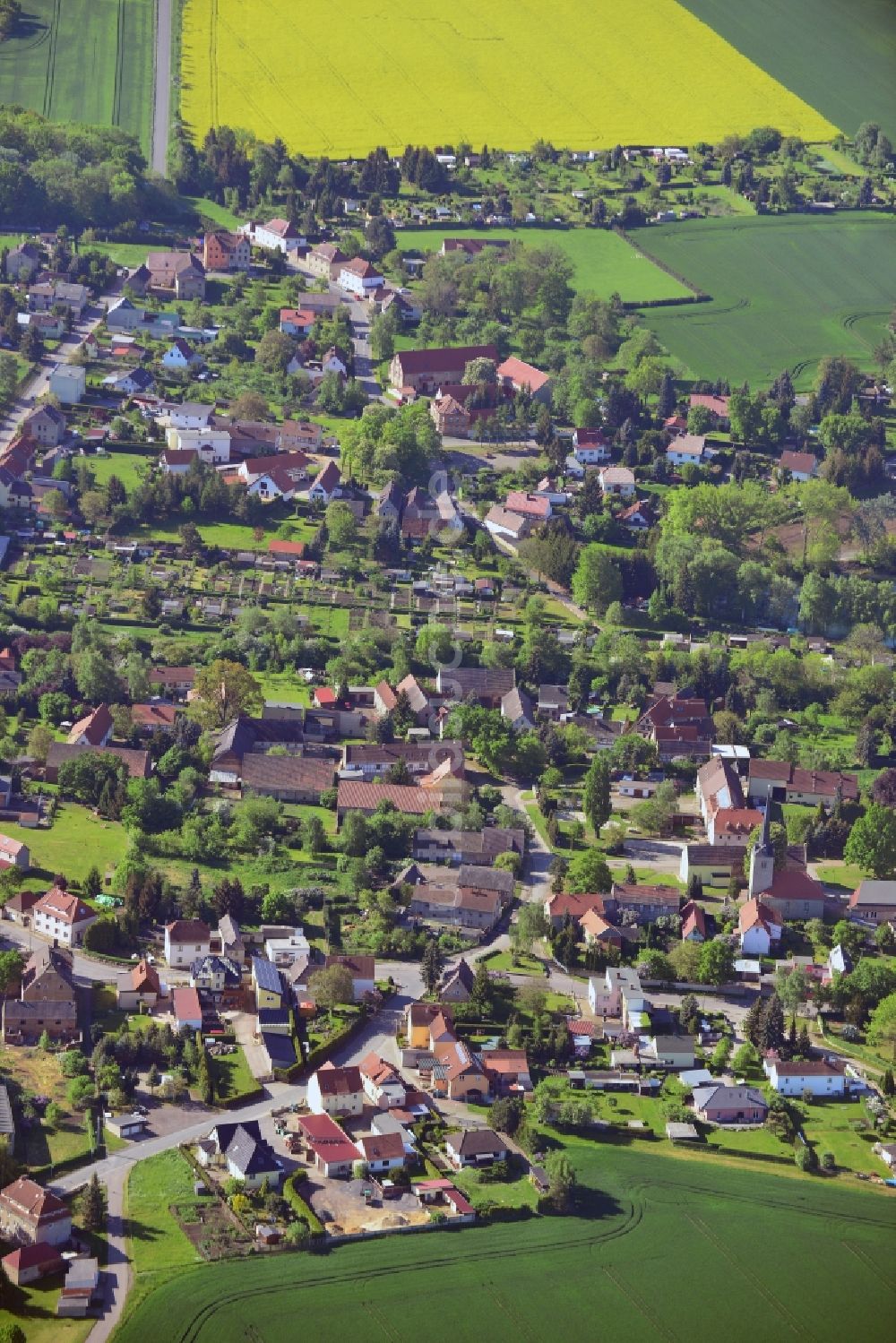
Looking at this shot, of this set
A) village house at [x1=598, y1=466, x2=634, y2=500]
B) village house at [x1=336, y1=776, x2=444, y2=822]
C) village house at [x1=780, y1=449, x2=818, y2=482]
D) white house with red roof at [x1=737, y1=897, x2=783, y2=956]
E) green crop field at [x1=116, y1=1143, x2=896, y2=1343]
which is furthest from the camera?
village house at [x1=780, y1=449, x2=818, y2=482]

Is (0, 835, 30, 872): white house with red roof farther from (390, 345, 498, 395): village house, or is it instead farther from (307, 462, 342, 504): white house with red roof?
(390, 345, 498, 395): village house

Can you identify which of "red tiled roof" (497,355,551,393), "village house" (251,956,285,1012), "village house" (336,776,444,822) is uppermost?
"red tiled roof" (497,355,551,393)

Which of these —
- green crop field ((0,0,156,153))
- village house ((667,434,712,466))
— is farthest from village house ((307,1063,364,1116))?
green crop field ((0,0,156,153))

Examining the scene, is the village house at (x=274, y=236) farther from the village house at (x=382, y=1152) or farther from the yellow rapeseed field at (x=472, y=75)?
the village house at (x=382, y=1152)

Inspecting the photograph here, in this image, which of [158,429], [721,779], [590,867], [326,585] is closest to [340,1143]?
[590,867]

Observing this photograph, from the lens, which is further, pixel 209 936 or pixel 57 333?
pixel 57 333

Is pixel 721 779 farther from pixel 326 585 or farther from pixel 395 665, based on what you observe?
pixel 326 585
